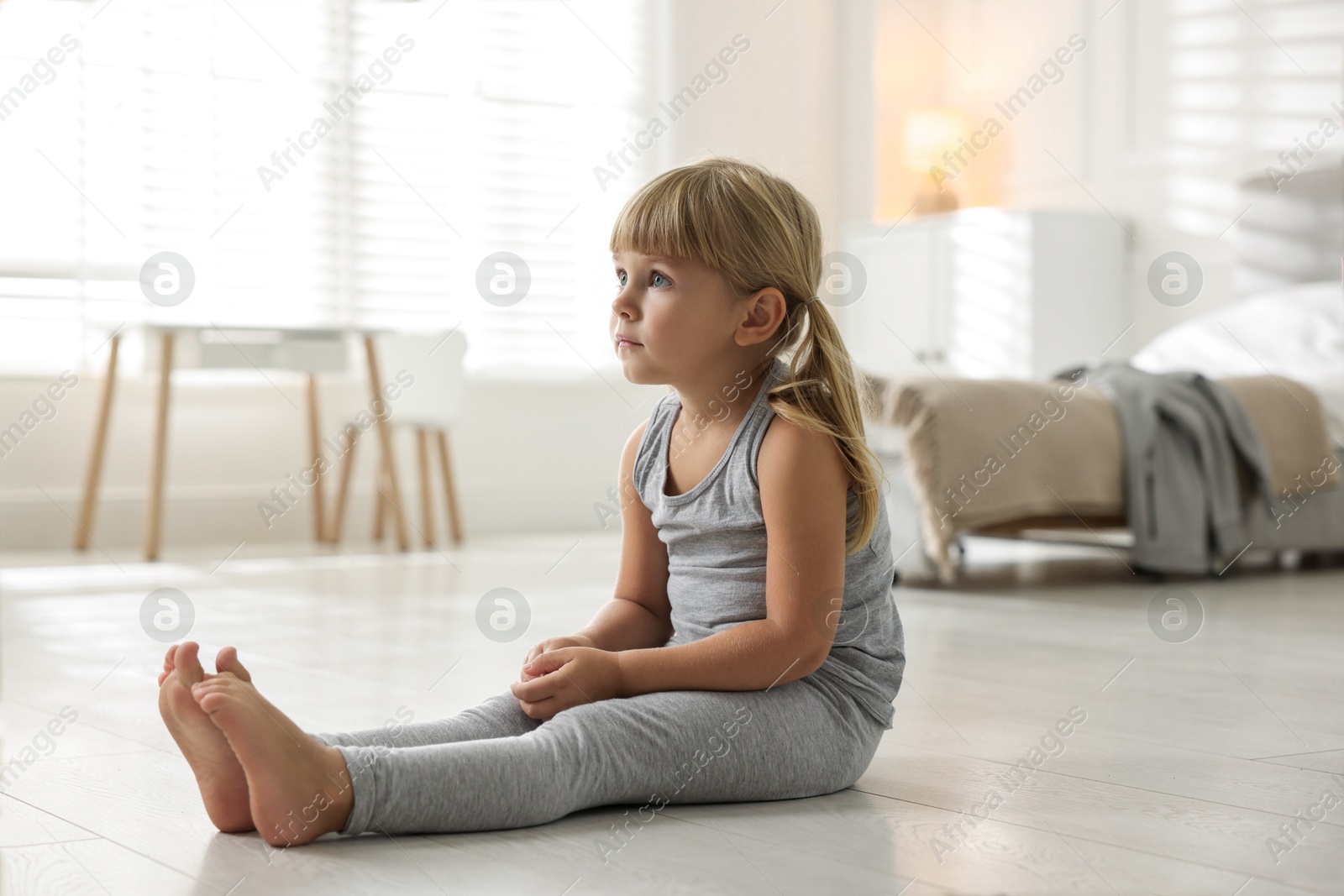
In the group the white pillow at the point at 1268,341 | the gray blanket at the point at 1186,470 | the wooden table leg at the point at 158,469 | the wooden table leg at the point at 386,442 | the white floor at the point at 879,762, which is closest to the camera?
the white floor at the point at 879,762

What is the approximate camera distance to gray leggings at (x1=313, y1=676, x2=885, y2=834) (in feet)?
3.17

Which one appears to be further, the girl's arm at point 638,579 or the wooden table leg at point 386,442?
the wooden table leg at point 386,442

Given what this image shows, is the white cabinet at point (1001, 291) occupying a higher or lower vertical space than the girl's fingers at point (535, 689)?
higher

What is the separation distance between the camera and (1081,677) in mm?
1768

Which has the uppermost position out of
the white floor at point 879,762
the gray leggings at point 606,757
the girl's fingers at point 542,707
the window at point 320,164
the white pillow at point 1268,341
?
the window at point 320,164

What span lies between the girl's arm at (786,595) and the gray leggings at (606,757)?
2 cm

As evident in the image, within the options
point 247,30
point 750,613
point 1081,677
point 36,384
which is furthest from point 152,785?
point 247,30

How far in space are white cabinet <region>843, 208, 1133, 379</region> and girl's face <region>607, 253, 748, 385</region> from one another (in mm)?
3263

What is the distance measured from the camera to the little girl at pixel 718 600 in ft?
3.30

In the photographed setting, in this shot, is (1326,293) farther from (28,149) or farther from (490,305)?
(28,149)

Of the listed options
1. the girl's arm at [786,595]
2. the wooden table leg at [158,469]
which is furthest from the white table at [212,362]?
the girl's arm at [786,595]

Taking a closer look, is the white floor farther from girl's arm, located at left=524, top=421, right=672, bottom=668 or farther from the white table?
the white table

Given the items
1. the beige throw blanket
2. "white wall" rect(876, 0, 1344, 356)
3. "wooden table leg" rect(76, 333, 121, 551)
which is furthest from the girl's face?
"white wall" rect(876, 0, 1344, 356)

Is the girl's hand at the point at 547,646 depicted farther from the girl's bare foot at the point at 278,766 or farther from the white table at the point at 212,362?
the white table at the point at 212,362
